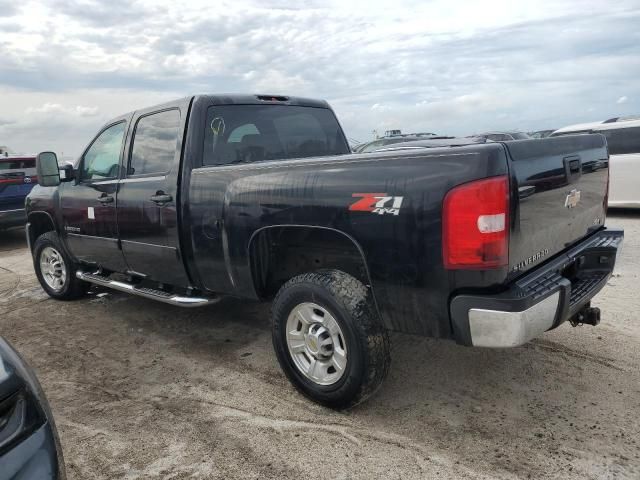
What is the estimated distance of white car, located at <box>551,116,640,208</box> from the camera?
30.1ft

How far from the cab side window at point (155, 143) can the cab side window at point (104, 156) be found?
0.26 meters

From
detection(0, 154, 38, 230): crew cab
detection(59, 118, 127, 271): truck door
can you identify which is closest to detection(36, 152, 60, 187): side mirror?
detection(59, 118, 127, 271): truck door

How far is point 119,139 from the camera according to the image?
4.65 meters

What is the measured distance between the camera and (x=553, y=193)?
2.85 meters

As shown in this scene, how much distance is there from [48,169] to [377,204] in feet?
11.8

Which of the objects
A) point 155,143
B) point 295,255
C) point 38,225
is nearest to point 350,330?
point 295,255

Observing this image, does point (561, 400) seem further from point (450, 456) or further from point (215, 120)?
point (215, 120)

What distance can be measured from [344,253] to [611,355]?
2059mm

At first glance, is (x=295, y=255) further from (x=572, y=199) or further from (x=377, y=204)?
(x=572, y=199)

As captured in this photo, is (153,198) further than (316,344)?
Yes

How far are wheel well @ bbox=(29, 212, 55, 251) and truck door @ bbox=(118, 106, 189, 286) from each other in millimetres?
1839

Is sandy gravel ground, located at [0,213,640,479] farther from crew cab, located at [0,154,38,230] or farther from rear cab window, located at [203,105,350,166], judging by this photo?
crew cab, located at [0,154,38,230]

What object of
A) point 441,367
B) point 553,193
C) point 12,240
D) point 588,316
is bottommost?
point 441,367

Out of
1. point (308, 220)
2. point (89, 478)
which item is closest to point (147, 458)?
point (89, 478)
